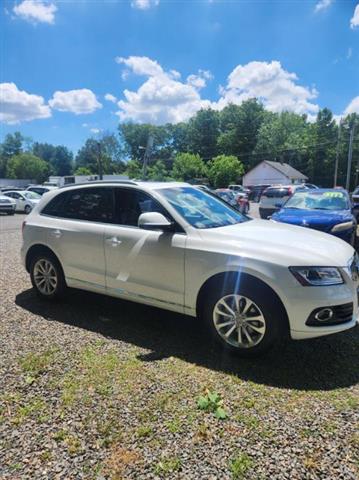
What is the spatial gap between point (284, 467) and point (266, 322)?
3.83 feet

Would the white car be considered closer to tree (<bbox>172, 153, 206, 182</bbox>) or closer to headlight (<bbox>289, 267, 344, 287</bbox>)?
headlight (<bbox>289, 267, 344, 287</bbox>)

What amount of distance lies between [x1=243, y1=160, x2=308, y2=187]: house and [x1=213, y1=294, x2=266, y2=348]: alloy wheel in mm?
52804

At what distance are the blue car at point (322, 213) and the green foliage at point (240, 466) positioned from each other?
17.3 feet

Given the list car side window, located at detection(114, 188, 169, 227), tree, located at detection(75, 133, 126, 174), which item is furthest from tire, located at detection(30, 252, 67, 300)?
tree, located at detection(75, 133, 126, 174)

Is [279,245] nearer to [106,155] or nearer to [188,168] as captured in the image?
[188,168]

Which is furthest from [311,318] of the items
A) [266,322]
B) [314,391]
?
[314,391]

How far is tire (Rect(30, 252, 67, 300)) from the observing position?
449 cm

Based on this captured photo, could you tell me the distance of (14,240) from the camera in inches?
408

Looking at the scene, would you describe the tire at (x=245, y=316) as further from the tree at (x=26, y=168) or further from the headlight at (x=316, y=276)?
the tree at (x=26, y=168)

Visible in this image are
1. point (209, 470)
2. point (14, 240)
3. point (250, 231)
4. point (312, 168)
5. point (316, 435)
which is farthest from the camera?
point (312, 168)

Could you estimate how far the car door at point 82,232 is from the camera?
407cm

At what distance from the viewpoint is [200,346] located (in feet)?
11.5

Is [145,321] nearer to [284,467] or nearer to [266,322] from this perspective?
[266,322]

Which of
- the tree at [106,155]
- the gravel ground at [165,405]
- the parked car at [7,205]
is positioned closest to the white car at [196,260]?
the gravel ground at [165,405]
